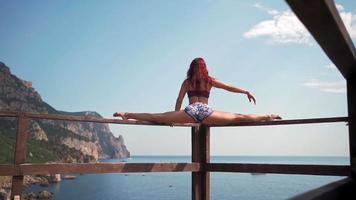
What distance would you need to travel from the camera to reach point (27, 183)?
106 m

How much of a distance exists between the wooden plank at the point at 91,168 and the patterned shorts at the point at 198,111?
64cm

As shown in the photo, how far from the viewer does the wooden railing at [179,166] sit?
322 cm

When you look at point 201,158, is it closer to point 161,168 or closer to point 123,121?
point 161,168

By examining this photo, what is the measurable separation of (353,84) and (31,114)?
9.68 feet

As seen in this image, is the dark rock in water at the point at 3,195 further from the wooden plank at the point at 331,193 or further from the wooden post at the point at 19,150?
the wooden plank at the point at 331,193

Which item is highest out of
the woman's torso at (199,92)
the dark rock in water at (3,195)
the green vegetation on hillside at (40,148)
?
the woman's torso at (199,92)

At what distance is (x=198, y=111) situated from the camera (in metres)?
4.43

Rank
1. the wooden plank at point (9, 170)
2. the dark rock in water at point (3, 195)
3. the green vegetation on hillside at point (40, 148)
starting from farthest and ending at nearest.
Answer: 1. the green vegetation on hillside at point (40, 148)
2. the dark rock in water at point (3, 195)
3. the wooden plank at point (9, 170)

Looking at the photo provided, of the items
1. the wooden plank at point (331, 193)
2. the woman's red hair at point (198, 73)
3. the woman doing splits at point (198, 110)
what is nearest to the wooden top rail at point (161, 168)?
the woman doing splits at point (198, 110)

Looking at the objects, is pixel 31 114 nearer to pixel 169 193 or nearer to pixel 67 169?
pixel 67 169

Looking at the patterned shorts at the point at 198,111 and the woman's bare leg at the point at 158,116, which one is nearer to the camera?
the woman's bare leg at the point at 158,116

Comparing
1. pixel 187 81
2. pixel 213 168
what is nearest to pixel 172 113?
pixel 187 81

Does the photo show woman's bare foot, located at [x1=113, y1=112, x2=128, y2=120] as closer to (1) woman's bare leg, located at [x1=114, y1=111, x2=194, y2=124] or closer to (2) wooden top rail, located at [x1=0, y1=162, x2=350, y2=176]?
(1) woman's bare leg, located at [x1=114, y1=111, x2=194, y2=124]

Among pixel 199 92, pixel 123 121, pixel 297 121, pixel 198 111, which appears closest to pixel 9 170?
pixel 123 121
